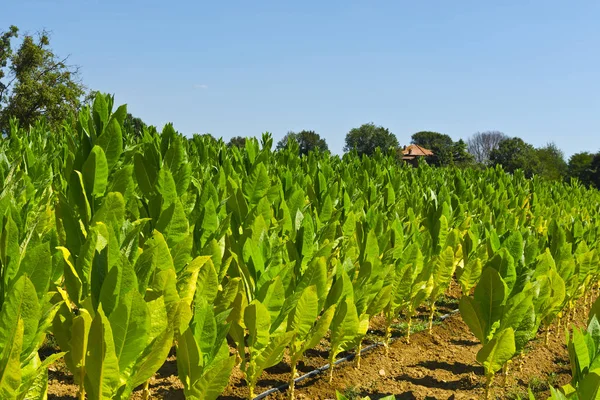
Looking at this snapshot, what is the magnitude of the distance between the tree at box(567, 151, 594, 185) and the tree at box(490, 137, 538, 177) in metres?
4.10

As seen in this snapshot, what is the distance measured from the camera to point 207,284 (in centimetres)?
253

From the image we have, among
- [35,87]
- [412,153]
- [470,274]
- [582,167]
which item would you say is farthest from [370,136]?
[470,274]

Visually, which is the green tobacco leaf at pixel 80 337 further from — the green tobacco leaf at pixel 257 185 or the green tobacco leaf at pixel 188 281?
the green tobacco leaf at pixel 257 185

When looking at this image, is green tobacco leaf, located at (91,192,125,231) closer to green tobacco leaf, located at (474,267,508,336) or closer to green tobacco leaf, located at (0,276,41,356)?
green tobacco leaf, located at (0,276,41,356)

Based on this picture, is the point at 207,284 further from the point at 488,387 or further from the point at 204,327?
the point at 488,387

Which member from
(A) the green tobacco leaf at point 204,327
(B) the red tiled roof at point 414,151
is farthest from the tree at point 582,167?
(A) the green tobacco leaf at point 204,327

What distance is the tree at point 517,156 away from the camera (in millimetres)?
62000

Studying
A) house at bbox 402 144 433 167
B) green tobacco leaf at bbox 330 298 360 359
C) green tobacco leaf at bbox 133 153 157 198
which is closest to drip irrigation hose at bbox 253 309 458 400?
green tobacco leaf at bbox 330 298 360 359

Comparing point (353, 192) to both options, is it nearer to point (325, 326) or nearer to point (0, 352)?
point (325, 326)

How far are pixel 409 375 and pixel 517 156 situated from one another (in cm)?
6622

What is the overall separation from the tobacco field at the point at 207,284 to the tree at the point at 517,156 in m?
61.2

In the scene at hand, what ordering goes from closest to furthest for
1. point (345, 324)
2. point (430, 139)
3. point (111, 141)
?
point (345, 324) < point (111, 141) < point (430, 139)

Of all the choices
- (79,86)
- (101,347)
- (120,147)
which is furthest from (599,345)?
(79,86)

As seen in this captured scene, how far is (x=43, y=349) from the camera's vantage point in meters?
3.57
